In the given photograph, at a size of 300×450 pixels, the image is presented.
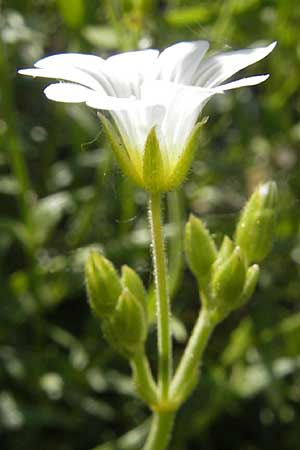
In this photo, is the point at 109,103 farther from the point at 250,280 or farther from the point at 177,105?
the point at 250,280

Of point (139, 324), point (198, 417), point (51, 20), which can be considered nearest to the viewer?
point (139, 324)

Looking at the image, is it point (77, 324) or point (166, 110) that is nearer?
point (166, 110)

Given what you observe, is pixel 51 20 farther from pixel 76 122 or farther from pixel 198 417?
pixel 198 417

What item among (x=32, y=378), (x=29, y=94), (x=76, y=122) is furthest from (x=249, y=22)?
(x=32, y=378)

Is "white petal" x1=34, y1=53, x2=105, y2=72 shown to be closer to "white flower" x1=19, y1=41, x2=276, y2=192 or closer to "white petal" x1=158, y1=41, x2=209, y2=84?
"white flower" x1=19, y1=41, x2=276, y2=192

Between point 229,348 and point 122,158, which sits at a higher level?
point 122,158
